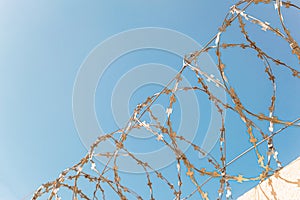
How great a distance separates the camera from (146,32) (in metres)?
9.68

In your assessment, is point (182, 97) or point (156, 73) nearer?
point (182, 97)

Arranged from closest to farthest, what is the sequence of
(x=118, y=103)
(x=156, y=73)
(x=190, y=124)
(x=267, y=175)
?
(x=267, y=175)
(x=190, y=124)
(x=118, y=103)
(x=156, y=73)

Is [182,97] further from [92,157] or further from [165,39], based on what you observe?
[165,39]

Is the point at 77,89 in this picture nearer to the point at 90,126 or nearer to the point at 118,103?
the point at 90,126

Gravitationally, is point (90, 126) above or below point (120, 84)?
below

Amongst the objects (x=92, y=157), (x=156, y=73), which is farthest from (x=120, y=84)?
(x=92, y=157)

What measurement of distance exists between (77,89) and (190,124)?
3889 millimetres

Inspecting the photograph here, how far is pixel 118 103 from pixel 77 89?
2395 mm

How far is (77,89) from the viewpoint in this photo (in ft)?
28.2

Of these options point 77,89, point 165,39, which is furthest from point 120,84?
point 165,39

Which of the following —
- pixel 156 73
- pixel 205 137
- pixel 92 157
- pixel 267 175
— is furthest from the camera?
pixel 156 73

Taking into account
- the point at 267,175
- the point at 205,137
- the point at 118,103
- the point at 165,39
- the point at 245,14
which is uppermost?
the point at 165,39

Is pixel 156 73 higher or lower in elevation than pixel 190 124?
higher

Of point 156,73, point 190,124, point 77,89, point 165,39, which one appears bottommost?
point 190,124
